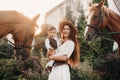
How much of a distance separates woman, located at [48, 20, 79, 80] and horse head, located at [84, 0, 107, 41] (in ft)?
2.71

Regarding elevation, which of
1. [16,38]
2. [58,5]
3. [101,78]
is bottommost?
[101,78]

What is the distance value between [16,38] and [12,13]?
0.60 m

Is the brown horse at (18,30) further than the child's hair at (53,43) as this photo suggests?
Yes

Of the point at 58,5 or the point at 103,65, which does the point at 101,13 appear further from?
the point at 58,5

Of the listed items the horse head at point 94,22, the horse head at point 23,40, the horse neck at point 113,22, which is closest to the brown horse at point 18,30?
the horse head at point 23,40

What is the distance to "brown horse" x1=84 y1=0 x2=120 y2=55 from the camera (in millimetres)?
9914

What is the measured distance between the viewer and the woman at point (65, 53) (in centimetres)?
886

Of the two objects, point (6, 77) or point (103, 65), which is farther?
point (6, 77)

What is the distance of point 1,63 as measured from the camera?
824 inches

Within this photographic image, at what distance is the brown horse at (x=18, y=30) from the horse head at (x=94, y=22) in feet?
4.85

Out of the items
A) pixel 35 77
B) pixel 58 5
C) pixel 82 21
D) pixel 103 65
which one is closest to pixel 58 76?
pixel 103 65

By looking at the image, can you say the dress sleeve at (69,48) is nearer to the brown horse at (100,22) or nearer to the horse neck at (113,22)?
the brown horse at (100,22)

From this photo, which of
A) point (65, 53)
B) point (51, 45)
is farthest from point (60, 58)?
point (51, 45)

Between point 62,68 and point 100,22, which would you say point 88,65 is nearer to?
point 100,22
